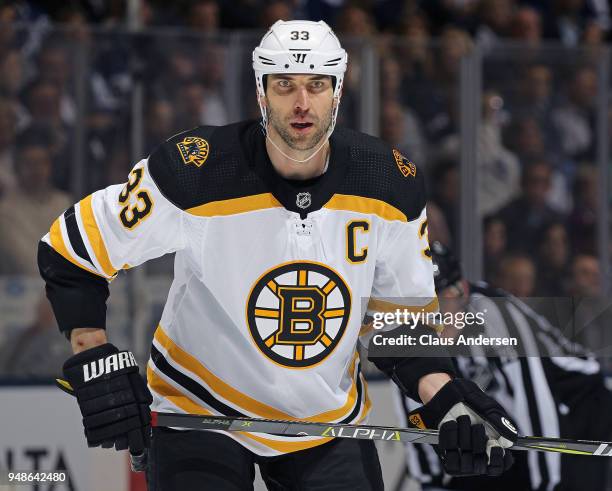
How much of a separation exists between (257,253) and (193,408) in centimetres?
37

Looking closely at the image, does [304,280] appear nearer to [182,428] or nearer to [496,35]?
[182,428]

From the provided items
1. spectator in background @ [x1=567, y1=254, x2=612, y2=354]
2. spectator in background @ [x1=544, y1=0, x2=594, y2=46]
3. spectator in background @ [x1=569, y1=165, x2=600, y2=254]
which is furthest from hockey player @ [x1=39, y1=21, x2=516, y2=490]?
spectator in background @ [x1=544, y1=0, x2=594, y2=46]

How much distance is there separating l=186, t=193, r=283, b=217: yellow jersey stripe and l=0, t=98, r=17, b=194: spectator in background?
1.84 metres

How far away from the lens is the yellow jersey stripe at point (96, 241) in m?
2.49

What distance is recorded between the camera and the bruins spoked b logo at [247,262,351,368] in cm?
248

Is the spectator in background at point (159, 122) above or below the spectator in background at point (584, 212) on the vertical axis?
above

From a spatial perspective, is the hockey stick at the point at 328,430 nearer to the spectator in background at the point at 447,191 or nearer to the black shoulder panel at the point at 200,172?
the black shoulder panel at the point at 200,172

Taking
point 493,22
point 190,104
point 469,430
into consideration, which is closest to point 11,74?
point 190,104

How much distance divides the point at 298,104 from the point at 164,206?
1.13 ft

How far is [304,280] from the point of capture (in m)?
2.48

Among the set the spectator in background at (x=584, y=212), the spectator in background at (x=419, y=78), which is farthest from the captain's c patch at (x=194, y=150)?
the spectator in background at (x=584, y=212)

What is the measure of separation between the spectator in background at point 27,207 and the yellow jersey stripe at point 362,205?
1.85 m

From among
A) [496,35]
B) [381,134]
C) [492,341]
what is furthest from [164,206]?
[496,35]

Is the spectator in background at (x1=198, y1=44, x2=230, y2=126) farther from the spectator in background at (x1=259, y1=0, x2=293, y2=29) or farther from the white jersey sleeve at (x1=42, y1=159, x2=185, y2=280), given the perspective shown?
the white jersey sleeve at (x1=42, y1=159, x2=185, y2=280)
